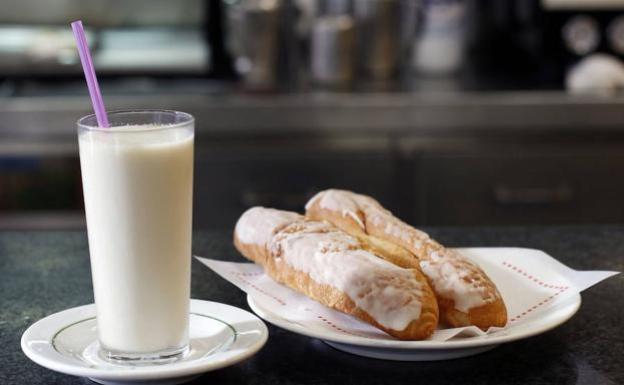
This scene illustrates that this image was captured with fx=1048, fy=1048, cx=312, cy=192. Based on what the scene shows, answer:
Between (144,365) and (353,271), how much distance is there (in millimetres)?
180

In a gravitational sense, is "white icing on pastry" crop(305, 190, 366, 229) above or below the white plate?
above

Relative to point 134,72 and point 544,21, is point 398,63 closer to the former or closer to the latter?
point 544,21

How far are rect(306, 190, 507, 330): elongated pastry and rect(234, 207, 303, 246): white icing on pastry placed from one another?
4 centimetres

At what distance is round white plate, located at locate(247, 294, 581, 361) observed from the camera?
2.56 feet

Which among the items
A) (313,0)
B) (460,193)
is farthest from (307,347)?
(313,0)

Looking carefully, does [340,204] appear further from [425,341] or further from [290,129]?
[290,129]

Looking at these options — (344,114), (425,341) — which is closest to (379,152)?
(344,114)

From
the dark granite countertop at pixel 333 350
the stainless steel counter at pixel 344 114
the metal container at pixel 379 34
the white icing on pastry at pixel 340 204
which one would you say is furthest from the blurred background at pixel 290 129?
the white icing on pastry at pixel 340 204

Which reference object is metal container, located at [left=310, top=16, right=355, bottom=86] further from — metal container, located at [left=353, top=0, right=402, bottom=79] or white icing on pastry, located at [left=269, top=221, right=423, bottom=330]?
white icing on pastry, located at [left=269, top=221, right=423, bottom=330]

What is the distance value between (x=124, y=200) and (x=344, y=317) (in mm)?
213

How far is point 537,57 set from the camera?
248 cm

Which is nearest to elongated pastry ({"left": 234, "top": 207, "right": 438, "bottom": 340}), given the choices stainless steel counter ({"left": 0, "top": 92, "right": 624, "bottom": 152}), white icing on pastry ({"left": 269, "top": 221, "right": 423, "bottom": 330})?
white icing on pastry ({"left": 269, "top": 221, "right": 423, "bottom": 330})

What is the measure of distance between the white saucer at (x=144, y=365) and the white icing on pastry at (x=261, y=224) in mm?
115

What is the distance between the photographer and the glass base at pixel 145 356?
80cm
